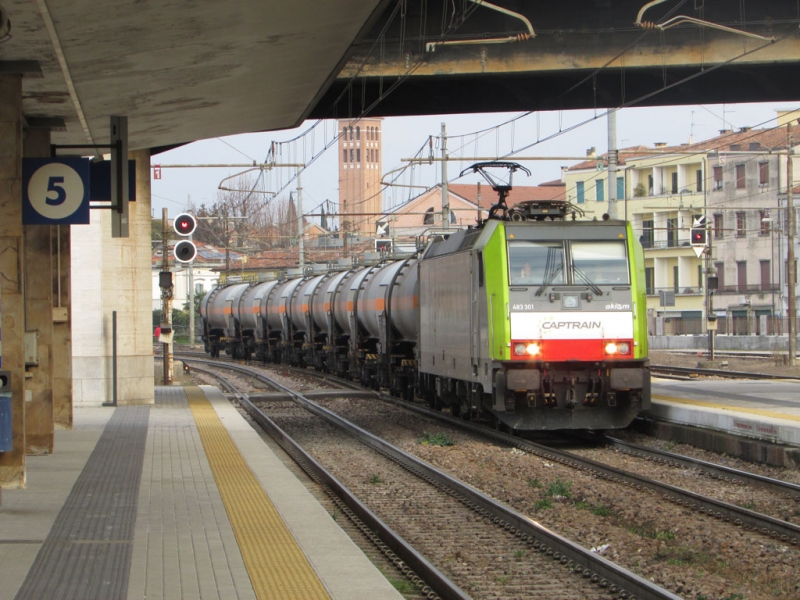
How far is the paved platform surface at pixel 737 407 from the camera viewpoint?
551 inches

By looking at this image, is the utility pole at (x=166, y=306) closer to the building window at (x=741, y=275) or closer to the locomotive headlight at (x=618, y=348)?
the locomotive headlight at (x=618, y=348)

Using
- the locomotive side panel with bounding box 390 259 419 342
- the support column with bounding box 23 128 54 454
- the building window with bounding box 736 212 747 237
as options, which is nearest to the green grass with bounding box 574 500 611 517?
the support column with bounding box 23 128 54 454

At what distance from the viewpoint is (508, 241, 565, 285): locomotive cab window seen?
1551 cm

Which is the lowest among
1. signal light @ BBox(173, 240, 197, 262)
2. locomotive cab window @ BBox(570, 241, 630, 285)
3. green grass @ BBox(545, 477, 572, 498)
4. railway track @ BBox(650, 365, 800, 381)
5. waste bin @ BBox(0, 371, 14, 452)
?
green grass @ BBox(545, 477, 572, 498)

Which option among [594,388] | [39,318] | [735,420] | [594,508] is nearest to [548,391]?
[594,388]

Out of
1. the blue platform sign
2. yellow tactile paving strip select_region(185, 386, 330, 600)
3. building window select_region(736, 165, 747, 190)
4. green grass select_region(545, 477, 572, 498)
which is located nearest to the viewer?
yellow tactile paving strip select_region(185, 386, 330, 600)

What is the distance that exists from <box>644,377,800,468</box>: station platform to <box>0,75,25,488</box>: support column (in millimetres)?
8895

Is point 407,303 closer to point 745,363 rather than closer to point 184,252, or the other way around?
point 184,252

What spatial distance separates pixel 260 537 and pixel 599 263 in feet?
28.3

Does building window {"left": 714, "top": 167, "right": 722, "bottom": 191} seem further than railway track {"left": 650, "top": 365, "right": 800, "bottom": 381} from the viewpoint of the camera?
Yes

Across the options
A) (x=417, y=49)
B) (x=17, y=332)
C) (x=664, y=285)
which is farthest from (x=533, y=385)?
(x=664, y=285)

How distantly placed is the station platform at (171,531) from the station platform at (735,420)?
6035mm

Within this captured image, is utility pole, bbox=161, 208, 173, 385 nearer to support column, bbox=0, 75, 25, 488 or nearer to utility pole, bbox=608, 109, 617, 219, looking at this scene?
utility pole, bbox=608, 109, 617, 219

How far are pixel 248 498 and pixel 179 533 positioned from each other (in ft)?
6.11
